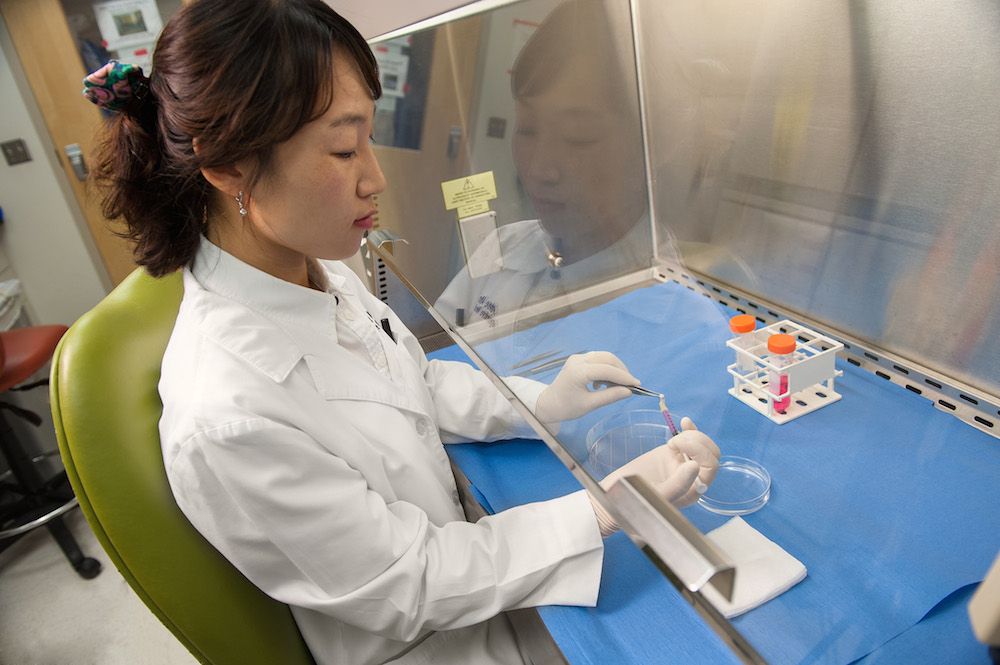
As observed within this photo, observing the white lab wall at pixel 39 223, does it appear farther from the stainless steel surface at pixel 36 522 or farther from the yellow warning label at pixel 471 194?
the yellow warning label at pixel 471 194

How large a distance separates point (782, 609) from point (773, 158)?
2.60 feet

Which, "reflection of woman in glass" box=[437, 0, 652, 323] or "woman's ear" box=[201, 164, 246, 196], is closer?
"woman's ear" box=[201, 164, 246, 196]

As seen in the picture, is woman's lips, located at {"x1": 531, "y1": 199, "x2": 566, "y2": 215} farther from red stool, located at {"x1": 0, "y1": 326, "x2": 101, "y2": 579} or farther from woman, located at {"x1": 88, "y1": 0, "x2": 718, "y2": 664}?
red stool, located at {"x1": 0, "y1": 326, "x2": 101, "y2": 579}

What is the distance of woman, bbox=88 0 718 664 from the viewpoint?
0.78 m

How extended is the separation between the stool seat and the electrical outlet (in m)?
1.26

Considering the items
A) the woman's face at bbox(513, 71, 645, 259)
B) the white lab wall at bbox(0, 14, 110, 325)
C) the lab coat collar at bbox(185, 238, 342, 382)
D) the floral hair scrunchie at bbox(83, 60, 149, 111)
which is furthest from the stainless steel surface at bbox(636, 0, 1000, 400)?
the white lab wall at bbox(0, 14, 110, 325)

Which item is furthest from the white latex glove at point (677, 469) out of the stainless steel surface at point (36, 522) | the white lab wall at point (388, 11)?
the stainless steel surface at point (36, 522)

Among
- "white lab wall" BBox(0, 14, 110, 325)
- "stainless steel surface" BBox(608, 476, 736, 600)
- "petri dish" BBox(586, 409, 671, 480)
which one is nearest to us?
"stainless steel surface" BBox(608, 476, 736, 600)

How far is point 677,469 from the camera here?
722mm

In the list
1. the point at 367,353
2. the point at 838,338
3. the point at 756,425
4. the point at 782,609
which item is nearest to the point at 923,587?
the point at 782,609

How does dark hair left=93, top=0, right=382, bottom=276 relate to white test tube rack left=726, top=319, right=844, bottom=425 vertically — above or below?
above

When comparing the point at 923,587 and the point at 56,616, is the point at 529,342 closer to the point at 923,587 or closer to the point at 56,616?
the point at 923,587

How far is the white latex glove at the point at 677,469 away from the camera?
656 mm

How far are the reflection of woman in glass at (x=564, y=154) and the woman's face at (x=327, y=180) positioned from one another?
33cm
